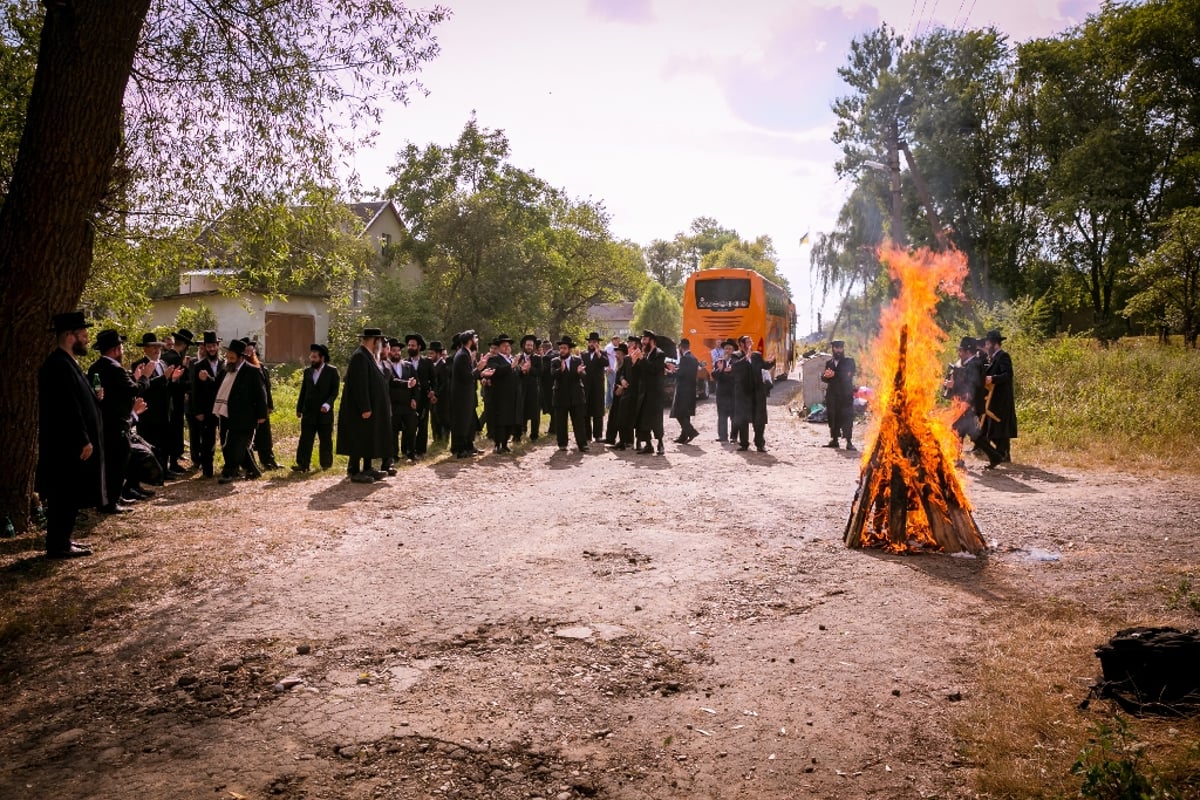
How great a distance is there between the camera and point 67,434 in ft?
23.1

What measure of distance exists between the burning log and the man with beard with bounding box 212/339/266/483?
27.2ft

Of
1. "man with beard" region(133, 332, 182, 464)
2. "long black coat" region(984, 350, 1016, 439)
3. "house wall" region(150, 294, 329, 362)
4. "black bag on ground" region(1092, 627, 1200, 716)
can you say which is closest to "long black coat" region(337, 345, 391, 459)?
"man with beard" region(133, 332, 182, 464)

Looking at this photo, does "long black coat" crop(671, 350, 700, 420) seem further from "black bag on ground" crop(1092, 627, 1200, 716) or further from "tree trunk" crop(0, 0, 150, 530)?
"black bag on ground" crop(1092, 627, 1200, 716)

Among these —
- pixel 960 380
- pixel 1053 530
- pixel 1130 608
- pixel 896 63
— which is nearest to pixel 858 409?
pixel 960 380

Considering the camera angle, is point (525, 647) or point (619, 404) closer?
point (525, 647)

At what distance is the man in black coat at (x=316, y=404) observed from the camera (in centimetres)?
1202

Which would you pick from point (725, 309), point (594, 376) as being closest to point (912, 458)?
point (594, 376)

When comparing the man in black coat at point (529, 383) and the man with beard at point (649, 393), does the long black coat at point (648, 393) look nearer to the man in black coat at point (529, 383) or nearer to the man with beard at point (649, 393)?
the man with beard at point (649, 393)

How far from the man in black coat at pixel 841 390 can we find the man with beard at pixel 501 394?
233 inches

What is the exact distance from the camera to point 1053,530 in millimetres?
8281

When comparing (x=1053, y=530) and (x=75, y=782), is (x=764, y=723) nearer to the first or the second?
(x=75, y=782)

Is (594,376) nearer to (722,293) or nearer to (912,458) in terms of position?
(912,458)

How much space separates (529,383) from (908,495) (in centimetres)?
973

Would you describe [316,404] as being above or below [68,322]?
below
